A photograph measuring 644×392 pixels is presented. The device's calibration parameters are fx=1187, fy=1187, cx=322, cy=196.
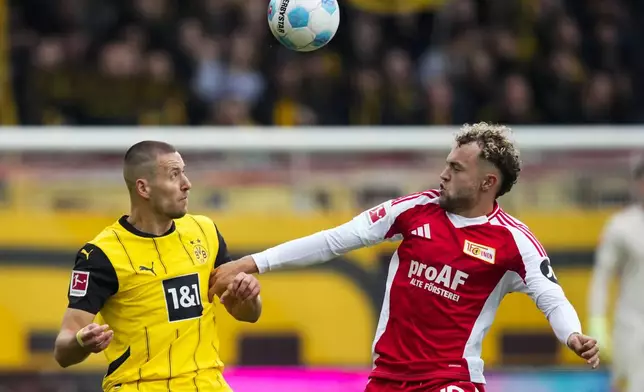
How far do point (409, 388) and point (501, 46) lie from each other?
7022 millimetres

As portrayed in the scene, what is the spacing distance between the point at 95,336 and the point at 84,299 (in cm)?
35

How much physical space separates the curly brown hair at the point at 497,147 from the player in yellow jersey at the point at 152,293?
4.36 feet

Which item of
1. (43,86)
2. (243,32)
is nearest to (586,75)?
(243,32)

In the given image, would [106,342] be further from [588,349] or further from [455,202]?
[588,349]

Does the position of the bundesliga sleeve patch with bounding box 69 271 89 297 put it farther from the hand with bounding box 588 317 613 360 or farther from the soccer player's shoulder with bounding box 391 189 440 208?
the hand with bounding box 588 317 613 360

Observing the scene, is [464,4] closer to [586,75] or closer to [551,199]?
[586,75]

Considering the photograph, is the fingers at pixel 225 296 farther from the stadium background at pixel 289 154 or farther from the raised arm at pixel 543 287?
the stadium background at pixel 289 154

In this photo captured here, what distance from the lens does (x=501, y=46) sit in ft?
40.1

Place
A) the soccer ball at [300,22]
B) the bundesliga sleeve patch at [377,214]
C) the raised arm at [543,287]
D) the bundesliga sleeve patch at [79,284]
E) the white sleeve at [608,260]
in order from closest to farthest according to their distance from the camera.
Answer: the bundesliga sleeve patch at [79,284] < the raised arm at [543,287] < the bundesliga sleeve patch at [377,214] < the soccer ball at [300,22] < the white sleeve at [608,260]

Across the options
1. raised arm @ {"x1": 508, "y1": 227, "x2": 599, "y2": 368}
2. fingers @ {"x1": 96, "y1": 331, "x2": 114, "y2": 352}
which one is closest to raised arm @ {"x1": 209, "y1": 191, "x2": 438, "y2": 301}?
raised arm @ {"x1": 508, "y1": 227, "x2": 599, "y2": 368}

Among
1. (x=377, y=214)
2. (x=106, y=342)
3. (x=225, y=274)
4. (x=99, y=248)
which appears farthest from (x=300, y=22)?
(x=106, y=342)

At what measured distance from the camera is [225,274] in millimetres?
5730

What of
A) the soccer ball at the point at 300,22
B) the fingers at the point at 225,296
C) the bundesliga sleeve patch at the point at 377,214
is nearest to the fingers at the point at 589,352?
the bundesliga sleeve patch at the point at 377,214

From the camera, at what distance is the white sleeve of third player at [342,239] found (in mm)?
5938
